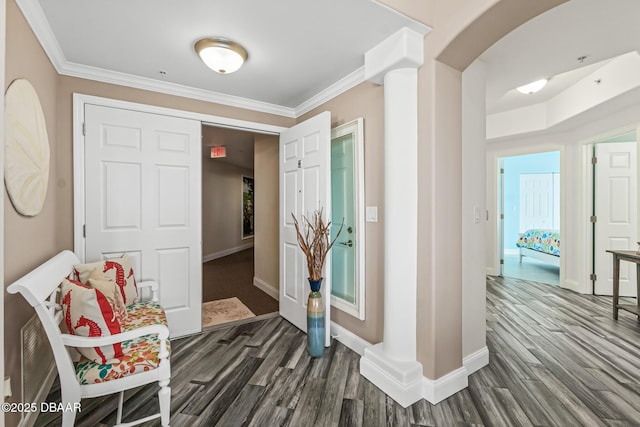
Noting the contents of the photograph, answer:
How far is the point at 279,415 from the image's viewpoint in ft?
5.67

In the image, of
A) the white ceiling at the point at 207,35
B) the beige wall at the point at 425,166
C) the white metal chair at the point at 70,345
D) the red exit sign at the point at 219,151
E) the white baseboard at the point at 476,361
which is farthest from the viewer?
the red exit sign at the point at 219,151

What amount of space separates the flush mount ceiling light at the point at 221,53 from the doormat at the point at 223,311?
248cm

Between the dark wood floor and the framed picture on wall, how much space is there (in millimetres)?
5721

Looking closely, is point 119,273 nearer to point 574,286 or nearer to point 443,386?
point 443,386

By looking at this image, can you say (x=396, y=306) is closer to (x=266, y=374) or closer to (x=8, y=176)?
(x=266, y=374)

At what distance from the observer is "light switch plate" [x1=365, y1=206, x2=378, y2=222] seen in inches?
93.0

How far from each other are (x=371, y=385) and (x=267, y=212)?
9.25ft

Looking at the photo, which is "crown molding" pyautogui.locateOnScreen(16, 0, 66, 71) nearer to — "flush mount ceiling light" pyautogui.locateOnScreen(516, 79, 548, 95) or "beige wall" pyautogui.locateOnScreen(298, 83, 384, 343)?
"beige wall" pyautogui.locateOnScreen(298, 83, 384, 343)

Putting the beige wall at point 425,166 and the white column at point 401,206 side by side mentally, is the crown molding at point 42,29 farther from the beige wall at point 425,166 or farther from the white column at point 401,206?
the white column at point 401,206

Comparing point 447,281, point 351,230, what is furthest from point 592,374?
point 351,230

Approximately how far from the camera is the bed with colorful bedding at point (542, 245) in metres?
5.30

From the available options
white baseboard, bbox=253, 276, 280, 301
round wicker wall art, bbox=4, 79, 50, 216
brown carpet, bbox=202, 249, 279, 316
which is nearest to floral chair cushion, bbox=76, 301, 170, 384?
round wicker wall art, bbox=4, 79, 50, 216

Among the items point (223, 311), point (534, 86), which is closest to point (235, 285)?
point (223, 311)

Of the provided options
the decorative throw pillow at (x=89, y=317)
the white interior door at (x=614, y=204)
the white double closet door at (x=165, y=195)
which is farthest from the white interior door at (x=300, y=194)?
the white interior door at (x=614, y=204)
